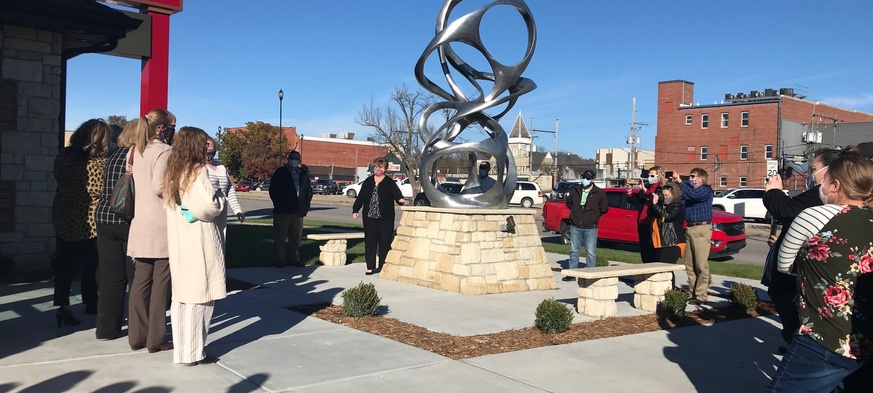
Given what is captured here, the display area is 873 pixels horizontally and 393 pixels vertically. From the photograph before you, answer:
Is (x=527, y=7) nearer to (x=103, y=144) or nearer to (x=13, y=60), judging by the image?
(x=103, y=144)

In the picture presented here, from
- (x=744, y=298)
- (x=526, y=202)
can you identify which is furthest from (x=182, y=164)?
(x=526, y=202)

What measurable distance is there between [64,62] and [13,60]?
3.24 feet

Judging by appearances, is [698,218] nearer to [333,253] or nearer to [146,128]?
[333,253]

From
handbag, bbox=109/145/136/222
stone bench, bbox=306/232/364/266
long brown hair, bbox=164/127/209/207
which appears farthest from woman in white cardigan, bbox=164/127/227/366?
stone bench, bbox=306/232/364/266

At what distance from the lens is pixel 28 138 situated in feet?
33.7

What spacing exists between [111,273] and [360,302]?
98.4 inches

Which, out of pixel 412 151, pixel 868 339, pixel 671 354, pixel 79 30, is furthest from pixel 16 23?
pixel 412 151

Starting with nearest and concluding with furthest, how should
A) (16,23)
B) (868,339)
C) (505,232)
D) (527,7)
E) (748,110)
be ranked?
(868,339) → (16,23) → (505,232) → (527,7) → (748,110)

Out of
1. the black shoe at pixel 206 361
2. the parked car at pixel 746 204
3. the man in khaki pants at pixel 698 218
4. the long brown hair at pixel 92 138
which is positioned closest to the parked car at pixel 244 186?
the parked car at pixel 746 204

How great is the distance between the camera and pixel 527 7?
35.7 feet

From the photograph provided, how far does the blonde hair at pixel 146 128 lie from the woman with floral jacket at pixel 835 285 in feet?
15.2

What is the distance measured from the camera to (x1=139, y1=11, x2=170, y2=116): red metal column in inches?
476

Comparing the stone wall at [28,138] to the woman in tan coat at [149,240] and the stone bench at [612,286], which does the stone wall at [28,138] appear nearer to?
the woman in tan coat at [149,240]

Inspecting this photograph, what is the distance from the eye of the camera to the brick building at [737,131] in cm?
6356
